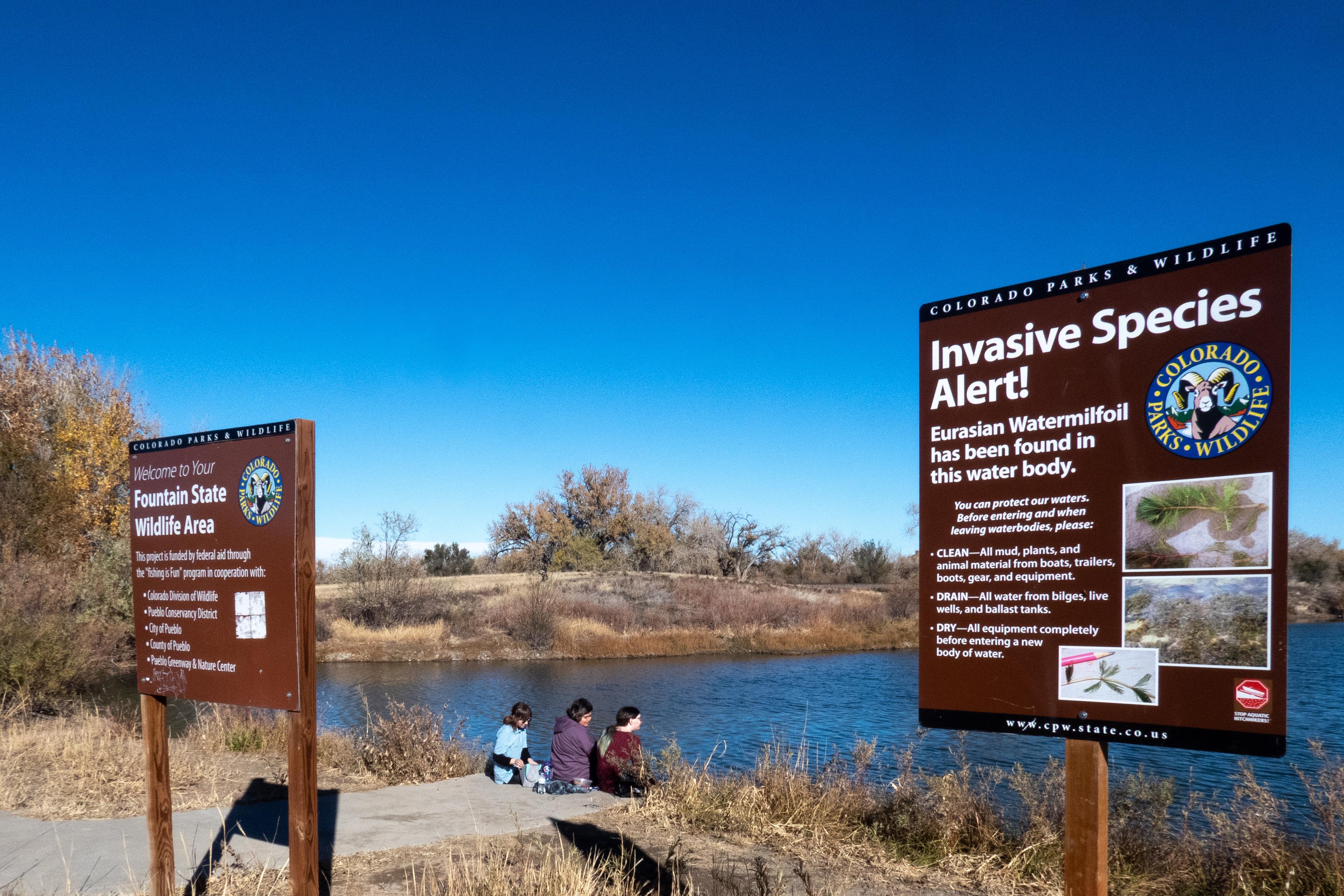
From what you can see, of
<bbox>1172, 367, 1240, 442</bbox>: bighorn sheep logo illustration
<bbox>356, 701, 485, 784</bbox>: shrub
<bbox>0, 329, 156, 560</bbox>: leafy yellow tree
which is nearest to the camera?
<bbox>1172, 367, 1240, 442</bbox>: bighorn sheep logo illustration

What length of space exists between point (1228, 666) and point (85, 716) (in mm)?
14934

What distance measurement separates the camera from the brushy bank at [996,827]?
680 centimetres

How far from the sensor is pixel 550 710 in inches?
953

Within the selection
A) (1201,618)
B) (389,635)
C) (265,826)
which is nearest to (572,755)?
(265,826)

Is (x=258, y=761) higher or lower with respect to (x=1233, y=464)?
lower

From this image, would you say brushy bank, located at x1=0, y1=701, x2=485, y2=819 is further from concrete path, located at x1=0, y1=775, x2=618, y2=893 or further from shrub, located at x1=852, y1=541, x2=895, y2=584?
shrub, located at x1=852, y1=541, x2=895, y2=584

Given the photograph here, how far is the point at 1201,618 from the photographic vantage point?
3.11 metres

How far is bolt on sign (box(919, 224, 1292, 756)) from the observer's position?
3.04 metres

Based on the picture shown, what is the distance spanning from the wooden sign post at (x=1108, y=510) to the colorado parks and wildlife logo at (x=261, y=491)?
10.0 feet

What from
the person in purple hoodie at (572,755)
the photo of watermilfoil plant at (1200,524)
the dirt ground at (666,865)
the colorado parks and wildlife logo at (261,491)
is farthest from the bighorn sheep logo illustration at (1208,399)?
the person in purple hoodie at (572,755)

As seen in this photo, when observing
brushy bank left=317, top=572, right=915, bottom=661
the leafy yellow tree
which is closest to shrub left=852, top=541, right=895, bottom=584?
brushy bank left=317, top=572, right=915, bottom=661

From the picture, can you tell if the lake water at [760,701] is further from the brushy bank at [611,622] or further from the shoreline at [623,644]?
the brushy bank at [611,622]

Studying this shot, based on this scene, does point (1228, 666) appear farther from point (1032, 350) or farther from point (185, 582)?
point (185, 582)

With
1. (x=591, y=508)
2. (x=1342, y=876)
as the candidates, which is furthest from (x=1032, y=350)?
(x=591, y=508)
